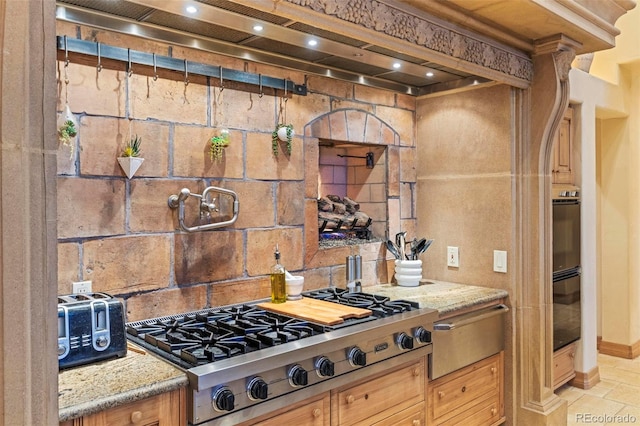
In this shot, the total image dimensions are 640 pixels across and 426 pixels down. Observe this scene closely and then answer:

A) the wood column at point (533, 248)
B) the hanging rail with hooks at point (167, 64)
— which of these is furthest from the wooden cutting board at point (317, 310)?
the wood column at point (533, 248)

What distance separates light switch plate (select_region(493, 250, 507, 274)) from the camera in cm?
279

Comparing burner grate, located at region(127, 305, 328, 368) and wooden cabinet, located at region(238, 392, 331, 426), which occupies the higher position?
burner grate, located at region(127, 305, 328, 368)

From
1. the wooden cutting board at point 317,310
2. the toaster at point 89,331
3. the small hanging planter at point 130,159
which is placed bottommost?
the wooden cutting board at point 317,310

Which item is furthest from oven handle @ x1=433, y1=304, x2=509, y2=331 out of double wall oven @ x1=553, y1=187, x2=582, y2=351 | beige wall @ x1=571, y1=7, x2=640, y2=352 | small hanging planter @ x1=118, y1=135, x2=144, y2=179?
beige wall @ x1=571, y1=7, x2=640, y2=352

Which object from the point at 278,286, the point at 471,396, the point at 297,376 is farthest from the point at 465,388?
the point at 297,376

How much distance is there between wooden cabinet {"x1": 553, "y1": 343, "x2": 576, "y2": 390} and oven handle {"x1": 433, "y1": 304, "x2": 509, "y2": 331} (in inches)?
40.6

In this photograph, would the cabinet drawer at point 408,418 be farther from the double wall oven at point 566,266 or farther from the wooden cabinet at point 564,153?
the wooden cabinet at point 564,153

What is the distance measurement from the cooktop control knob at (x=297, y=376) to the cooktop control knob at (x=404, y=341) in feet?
1.79

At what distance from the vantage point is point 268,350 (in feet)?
5.36

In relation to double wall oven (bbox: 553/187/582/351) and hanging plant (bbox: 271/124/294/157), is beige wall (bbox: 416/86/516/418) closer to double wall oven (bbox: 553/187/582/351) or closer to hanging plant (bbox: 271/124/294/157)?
double wall oven (bbox: 553/187/582/351)

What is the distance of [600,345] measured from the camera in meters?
4.46

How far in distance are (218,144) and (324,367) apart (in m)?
1.09

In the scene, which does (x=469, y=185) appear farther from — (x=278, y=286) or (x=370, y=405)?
(x=370, y=405)

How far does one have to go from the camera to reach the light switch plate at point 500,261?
2.79 m
